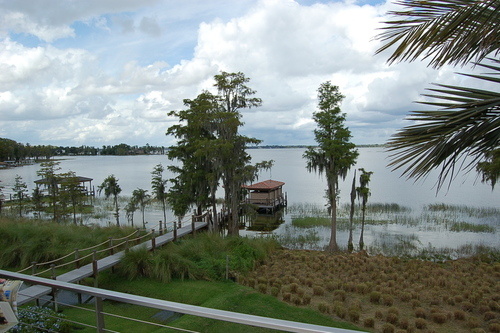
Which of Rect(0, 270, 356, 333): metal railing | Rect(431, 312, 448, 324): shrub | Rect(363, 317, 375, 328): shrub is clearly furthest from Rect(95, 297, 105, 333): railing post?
Rect(431, 312, 448, 324): shrub

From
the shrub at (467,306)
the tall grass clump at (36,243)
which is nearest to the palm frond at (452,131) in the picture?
the shrub at (467,306)

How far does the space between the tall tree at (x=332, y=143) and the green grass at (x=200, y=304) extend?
1226 cm

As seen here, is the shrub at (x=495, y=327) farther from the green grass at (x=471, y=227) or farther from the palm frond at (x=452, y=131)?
the green grass at (x=471, y=227)

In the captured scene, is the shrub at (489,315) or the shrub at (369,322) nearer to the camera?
the shrub at (369,322)

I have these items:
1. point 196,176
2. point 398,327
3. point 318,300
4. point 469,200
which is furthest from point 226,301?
point 469,200

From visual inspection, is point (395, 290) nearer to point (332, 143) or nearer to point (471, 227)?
point (332, 143)

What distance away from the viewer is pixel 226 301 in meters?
8.42

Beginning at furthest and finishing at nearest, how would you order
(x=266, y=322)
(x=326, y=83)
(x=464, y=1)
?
(x=326, y=83), (x=464, y=1), (x=266, y=322)

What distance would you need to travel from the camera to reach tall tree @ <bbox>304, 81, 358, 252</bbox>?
20.3 m

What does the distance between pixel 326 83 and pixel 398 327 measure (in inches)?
615

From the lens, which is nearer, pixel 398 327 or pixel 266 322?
pixel 266 322

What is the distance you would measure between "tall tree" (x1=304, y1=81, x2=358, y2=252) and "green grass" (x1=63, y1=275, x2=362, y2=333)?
12258 millimetres

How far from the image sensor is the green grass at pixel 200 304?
7.20 m

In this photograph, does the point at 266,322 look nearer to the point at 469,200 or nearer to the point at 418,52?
the point at 418,52
